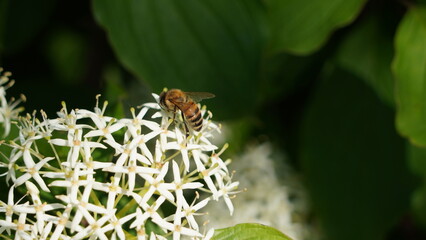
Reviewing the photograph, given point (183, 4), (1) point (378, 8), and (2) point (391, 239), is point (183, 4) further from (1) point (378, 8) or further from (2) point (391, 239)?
(2) point (391, 239)

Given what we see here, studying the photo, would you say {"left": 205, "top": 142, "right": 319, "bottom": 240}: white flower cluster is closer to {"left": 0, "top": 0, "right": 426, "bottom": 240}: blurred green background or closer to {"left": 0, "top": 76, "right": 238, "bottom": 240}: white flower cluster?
{"left": 0, "top": 0, "right": 426, "bottom": 240}: blurred green background

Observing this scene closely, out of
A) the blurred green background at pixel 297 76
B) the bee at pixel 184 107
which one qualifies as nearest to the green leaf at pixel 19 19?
the blurred green background at pixel 297 76

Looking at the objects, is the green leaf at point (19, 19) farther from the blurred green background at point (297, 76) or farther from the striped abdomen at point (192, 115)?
the striped abdomen at point (192, 115)

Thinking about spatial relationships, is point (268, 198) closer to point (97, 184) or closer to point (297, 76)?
point (297, 76)

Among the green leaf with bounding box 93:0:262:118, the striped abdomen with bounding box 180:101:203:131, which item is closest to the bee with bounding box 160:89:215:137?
the striped abdomen with bounding box 180:101:203:131

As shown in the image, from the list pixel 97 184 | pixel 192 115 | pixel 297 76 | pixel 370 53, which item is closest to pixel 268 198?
pixel 297 76
